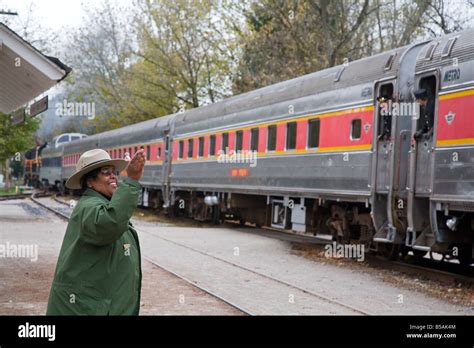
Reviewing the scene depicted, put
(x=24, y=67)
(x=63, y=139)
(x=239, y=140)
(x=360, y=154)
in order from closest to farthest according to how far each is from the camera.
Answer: (x=24, y=67), (x=360, y=154), (x=239, y=140), (x=63, y=139)

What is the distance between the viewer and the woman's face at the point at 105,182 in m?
5.18

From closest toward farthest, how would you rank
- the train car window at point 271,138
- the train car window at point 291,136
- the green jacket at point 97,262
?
the green jacket at point 97,262, the train car window at point 291,136, the train car window at point 271,138

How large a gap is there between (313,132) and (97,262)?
1251 cm

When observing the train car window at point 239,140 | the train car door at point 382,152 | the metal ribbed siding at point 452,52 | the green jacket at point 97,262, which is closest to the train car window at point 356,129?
the train car door at point 382,152

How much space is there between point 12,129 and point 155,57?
17174 millimetres

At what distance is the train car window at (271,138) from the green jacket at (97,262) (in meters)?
14.4

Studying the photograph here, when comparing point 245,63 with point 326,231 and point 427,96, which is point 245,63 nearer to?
point 326,231

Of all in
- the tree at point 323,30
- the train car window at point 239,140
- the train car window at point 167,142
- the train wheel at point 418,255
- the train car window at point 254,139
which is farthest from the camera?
the tree at point 323,30

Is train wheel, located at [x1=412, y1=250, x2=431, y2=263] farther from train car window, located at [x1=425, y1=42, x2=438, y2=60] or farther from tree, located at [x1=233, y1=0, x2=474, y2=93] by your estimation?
tree, located at [x1=233, y1=0, x2=474, y2=93]

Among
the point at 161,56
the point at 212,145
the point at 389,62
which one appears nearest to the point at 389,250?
the point at 389,62

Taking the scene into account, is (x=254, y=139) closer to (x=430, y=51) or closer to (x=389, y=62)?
(x=389, y=62)

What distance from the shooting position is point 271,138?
19.5m

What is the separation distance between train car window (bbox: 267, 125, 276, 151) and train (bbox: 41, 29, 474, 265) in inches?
1.0

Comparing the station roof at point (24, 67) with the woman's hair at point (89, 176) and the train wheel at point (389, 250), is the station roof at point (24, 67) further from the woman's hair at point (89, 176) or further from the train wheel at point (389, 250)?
the train wheel at point (389, 250)
